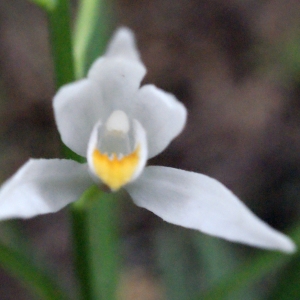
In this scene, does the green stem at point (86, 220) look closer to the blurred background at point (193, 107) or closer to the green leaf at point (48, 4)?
the green leaf at point (48, 4)

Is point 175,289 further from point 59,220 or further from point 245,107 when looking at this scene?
point 245,107

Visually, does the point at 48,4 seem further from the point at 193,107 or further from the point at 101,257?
the point at 193,107

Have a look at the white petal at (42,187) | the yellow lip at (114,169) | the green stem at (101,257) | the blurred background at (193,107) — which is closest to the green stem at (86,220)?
the green stem at (101,257)

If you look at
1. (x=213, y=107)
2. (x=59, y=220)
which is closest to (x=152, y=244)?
(x=59, y=220)

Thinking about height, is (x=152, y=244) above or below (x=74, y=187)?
below

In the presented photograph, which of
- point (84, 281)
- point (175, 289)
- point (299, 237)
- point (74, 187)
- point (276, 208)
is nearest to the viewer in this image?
point (74, 187)

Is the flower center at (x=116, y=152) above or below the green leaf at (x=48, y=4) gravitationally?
below
